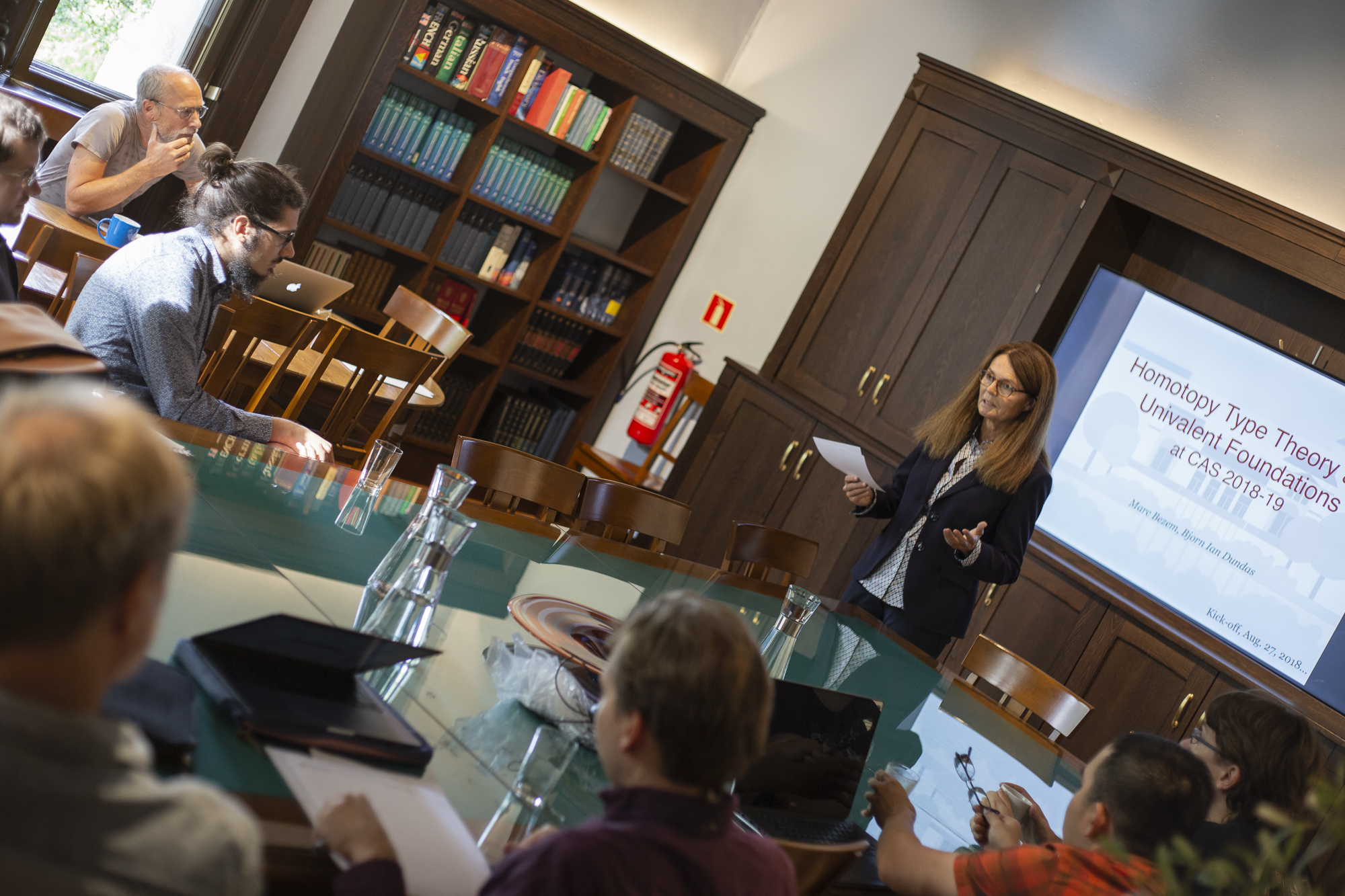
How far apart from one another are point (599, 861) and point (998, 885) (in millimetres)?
821

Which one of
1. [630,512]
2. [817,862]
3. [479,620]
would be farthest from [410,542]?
[630,512]

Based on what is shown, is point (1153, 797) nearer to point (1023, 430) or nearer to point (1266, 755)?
point (1266, 755)

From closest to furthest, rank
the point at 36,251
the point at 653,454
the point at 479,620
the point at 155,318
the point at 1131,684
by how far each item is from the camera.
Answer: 1. the point at 479,620
2. the point at 155,318
3. the point at 36,251
4. the point at 1131,684
5. the point at 653,454

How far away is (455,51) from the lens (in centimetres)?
503

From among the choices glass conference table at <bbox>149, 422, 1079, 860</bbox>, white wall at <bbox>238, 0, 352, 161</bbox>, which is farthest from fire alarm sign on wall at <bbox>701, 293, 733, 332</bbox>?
glass conference table at <bbox>149, 422, 1079, 860</bbox>

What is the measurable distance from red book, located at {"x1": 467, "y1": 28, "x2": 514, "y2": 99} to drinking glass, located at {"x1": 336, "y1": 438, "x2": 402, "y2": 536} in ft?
10.9

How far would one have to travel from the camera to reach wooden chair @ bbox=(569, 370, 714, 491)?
18.2ft

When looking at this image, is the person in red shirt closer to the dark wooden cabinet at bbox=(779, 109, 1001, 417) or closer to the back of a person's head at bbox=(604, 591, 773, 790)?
the back of a person's head at bbox=(604, 591, 773, 790)

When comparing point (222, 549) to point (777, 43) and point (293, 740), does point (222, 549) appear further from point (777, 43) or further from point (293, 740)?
point (777, 43)

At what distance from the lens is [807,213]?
5.71 meters

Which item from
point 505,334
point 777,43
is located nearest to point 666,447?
point 505,334

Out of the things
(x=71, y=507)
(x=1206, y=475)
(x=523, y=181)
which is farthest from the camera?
(x=523, y=181)

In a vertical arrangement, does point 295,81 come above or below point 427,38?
below

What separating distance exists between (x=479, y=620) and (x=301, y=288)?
1.84 m
